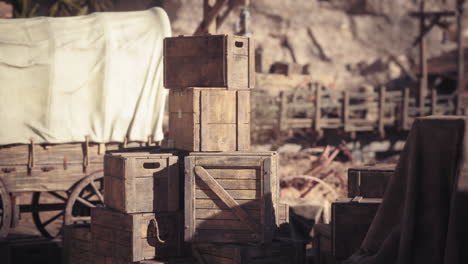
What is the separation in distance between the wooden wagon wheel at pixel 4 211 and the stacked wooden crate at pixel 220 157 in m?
2.36

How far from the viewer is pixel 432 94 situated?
1914cm

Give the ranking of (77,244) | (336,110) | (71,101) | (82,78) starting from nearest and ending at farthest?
(77,244) → (71,101) → (82,78) → (336,110)

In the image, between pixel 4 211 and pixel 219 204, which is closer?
pixel 219 204

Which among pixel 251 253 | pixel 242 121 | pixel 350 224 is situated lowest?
pixel 251 253

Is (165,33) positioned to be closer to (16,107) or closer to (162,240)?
(16,107)

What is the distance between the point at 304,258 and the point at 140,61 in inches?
161

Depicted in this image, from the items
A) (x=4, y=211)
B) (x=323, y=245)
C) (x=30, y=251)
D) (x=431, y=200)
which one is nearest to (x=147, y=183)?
(x=323, y=245)

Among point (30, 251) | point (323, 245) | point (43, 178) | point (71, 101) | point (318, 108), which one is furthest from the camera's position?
point (318, 108)

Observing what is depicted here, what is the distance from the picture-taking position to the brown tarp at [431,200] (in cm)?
503

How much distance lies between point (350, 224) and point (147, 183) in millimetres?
2264

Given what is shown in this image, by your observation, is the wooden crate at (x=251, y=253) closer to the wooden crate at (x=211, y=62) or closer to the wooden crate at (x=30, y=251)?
the wooden crate at (x=211, y=62)

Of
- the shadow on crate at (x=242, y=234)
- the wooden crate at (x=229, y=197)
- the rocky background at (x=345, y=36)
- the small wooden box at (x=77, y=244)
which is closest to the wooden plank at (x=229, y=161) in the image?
the wooden crate at (x=229, y=197)

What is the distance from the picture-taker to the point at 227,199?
7.27 m

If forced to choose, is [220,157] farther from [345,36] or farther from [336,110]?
[345,36]
